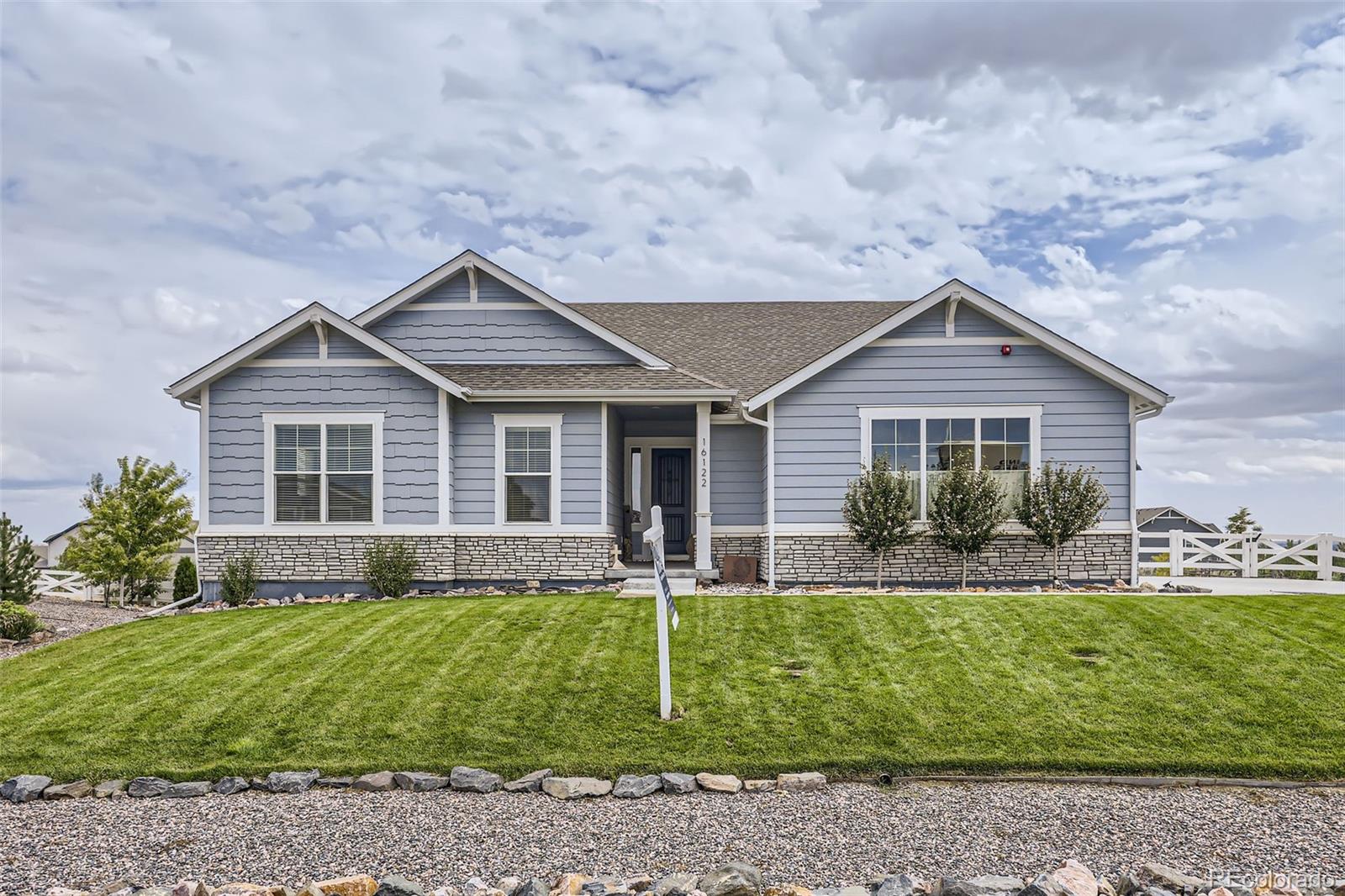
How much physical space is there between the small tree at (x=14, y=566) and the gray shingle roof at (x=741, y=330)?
11.4 m

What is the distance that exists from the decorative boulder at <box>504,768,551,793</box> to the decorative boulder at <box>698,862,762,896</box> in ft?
7.19

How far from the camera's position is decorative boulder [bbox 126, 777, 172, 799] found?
736 cm

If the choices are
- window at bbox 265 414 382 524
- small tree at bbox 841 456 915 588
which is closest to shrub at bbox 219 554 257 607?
window at bbox 265 414 382 524

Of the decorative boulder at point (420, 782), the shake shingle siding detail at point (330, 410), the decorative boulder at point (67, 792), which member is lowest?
the decorative boulder at point (67, 792)

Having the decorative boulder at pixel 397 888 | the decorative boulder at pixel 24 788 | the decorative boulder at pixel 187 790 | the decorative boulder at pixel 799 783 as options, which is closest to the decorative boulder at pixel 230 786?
the decorative boulder at pixel 187 790

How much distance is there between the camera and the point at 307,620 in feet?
40.6

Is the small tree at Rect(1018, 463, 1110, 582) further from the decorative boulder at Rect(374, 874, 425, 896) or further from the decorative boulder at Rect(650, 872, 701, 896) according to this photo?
the decorative boulder at Rect(374, 874, 425, 896)

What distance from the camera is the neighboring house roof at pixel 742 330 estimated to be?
17875 millimetres

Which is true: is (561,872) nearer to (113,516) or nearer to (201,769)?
(201,769)

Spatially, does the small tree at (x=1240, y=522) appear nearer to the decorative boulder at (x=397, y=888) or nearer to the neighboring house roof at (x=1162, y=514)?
the neighboring house roof at (x=1162, y=514)

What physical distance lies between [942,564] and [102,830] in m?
12.4

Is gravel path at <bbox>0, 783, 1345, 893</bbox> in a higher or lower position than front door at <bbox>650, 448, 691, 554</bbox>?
lower

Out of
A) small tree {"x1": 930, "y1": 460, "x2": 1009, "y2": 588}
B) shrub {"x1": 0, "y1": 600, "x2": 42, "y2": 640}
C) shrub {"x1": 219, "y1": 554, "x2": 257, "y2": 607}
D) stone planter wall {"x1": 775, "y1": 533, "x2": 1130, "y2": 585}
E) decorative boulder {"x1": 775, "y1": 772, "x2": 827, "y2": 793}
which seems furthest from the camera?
stone planter wall {"x1": 775, "y1": 533, "x2": 1130, "y2": 585}

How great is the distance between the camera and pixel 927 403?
1505 cm
